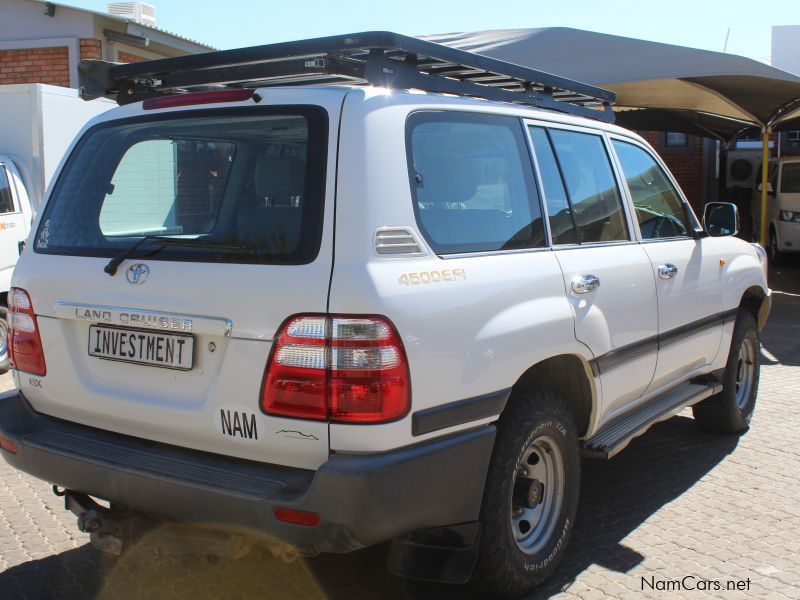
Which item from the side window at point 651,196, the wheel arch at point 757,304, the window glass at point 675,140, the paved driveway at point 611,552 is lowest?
the paved driveway at point 611,552

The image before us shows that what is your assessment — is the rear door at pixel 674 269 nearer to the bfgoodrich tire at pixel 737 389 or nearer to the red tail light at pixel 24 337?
the bfgoodrich tire at pixel 737 389

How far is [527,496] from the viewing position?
3.38 m

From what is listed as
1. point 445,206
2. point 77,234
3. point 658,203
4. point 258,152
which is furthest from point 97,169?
point 658,203

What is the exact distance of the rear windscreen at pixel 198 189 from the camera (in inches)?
112

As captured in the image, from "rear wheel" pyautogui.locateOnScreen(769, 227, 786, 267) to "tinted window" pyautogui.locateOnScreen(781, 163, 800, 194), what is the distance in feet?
2.69

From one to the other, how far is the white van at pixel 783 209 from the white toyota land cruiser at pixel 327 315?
13099 mm

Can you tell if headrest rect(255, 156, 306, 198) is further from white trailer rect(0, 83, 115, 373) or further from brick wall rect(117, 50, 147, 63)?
brick wall rect(117, 50, 147, 63)

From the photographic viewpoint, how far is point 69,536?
412cm

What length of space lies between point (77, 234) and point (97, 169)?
30cm

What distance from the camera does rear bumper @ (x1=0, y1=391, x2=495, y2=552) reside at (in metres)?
2.61

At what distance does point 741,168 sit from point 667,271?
17.2 metres

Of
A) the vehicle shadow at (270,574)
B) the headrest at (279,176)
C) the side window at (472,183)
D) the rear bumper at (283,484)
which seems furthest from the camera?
the vehicle shadow at (270,574)

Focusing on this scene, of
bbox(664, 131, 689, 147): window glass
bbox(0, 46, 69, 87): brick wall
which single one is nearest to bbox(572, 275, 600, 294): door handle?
bbox(0, 46, 69, 87): brick wall

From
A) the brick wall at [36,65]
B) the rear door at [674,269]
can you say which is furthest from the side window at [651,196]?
the brick wall at [36,65]
